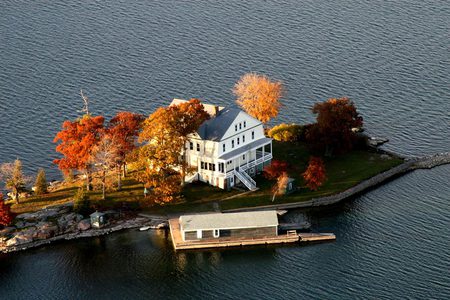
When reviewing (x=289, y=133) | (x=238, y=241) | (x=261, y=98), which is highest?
(x=261, y=98)

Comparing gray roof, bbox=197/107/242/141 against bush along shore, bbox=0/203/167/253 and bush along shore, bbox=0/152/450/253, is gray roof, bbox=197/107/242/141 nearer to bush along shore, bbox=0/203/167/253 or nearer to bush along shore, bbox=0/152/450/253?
bush along shore, bbox=0/152/450/253

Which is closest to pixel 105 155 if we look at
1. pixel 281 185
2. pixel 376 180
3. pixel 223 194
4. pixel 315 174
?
pixel 223 194

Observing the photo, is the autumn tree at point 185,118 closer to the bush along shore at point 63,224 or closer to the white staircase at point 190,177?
the white staircase at point 190,177

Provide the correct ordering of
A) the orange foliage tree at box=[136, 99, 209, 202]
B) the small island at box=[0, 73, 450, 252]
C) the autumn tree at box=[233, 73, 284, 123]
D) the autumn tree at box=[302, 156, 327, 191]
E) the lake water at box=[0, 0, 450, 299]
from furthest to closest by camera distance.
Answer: the autumn tree at box=[233, 73, 284, 123] → the autumn tree at box=[302, 156, 327, 191] → the orange foliage tree at box=[136, 99, 209, 202] → the small island at box=[0, 73, 450, 252] → the lake water at box=[0, 0, 450, 299]

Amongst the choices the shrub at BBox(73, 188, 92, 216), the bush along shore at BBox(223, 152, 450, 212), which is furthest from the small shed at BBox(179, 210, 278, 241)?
the shrub at BBox(73, 188, 92, 216)

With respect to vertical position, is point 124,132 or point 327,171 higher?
point 124,132

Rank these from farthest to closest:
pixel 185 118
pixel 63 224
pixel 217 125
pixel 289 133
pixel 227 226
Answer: pixel 289 133
pixel 217 125
pixel 185 118
pixel 63 224
pixel 227 226

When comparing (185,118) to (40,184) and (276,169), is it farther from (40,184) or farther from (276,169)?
(40,184)

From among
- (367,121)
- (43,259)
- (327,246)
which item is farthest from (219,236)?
(367,121)
